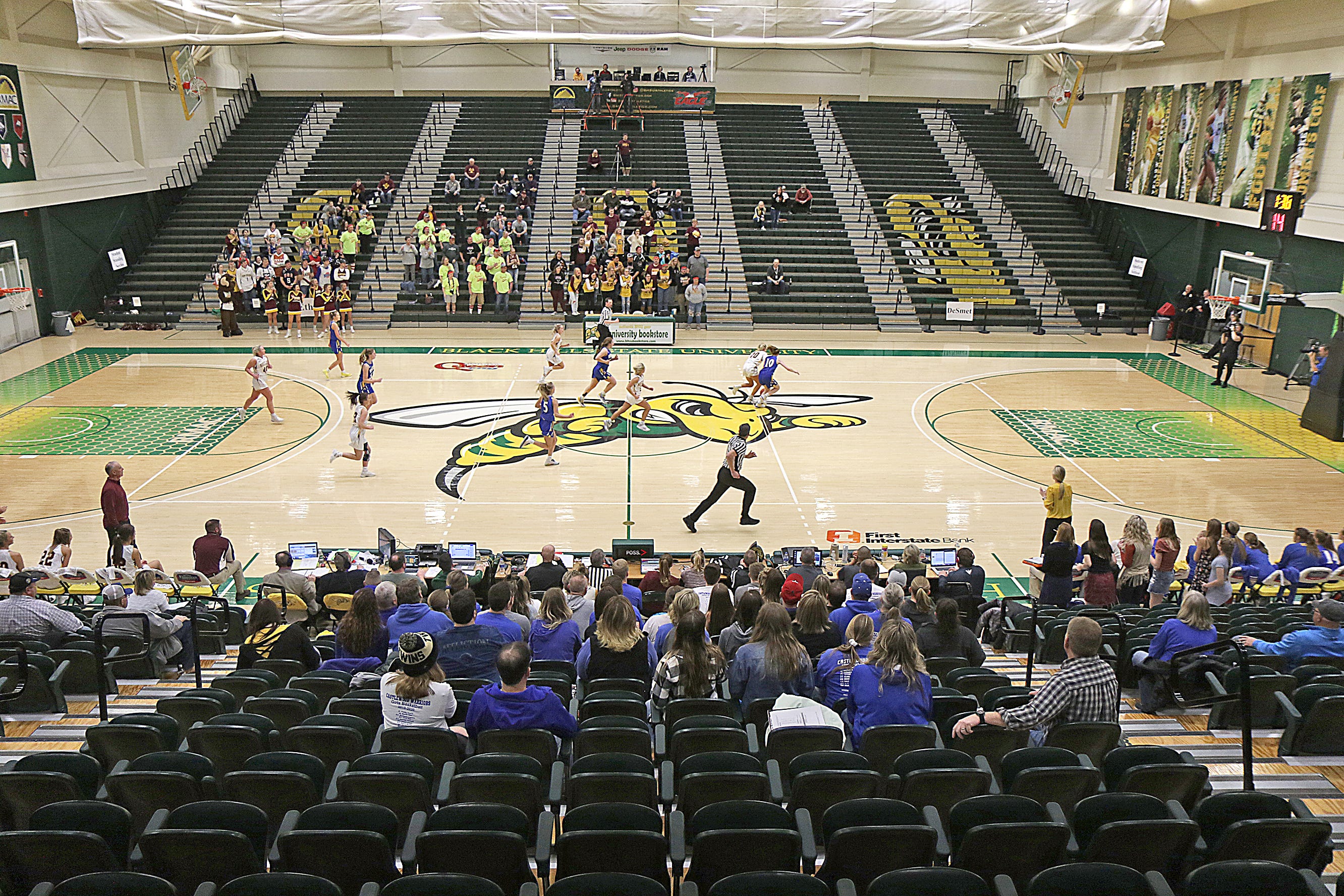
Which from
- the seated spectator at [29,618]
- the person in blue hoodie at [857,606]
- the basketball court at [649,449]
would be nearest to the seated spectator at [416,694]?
the person in blue hoodie at [857,606]

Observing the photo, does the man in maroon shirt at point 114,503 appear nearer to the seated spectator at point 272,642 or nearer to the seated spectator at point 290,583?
the seated spectator at point 290,583

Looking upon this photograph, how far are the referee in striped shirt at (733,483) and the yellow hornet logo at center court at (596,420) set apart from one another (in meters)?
3.32

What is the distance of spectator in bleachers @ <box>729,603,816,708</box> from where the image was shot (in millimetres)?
6902

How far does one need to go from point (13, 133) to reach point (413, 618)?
24863 millimetres

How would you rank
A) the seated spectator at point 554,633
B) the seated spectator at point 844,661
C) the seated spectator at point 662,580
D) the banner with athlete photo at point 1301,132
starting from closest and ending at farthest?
the seated spectator at point 844,661 < the seated spectator at point 554,633 < the seated spectator at point 662,580 < the banner with athlete photo at point 1301,132

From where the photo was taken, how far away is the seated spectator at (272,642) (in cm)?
825

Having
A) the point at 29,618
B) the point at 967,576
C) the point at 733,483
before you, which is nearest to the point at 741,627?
the point at 967,576

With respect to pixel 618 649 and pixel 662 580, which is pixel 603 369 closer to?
pixel 662 580

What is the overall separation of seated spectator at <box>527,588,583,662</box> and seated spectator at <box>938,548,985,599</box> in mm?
5014

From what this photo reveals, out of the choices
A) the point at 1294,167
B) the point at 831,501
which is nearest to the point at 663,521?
the point at 831,501

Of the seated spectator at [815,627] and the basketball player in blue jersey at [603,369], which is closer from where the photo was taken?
the seated spectator at [815,627]

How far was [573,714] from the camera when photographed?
6754 mm

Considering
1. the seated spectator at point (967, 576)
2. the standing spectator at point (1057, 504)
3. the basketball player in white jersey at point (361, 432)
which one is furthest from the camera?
the basketball player in white jersey at point (361, 432)

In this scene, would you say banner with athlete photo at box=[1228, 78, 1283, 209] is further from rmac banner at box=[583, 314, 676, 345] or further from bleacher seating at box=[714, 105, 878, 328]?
rmac banner at box=[583, 314, 676, 345]
